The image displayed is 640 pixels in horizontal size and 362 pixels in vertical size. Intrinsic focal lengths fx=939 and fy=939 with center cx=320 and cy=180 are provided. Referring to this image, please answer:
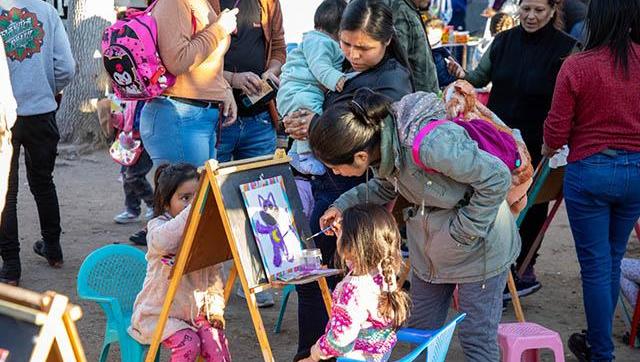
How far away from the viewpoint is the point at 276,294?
6219 millimetres

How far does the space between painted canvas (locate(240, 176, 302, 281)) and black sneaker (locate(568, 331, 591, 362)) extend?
175 cm

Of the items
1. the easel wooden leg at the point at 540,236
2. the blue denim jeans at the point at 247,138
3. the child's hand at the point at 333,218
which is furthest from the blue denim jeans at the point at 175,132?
the easel wooden leg at the point at 540,236

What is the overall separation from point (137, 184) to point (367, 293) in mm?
4601

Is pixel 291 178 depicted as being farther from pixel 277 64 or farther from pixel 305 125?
pixel 277 64

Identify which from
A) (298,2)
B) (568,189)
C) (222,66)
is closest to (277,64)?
(222,66)

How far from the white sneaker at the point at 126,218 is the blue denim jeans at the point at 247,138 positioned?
2.47 meters

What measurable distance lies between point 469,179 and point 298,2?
9226mm

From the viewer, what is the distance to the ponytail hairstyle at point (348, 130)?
11.6 feet

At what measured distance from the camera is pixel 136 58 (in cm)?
489

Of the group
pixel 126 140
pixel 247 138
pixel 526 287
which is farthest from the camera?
pixel 126 140

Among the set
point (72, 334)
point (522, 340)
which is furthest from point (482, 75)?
point (72, 334)

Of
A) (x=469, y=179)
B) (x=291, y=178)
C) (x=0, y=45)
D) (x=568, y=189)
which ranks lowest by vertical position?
(x=568, y=189)

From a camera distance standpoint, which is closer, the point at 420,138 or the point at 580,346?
the point at 420,138

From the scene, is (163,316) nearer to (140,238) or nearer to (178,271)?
(178,271)
